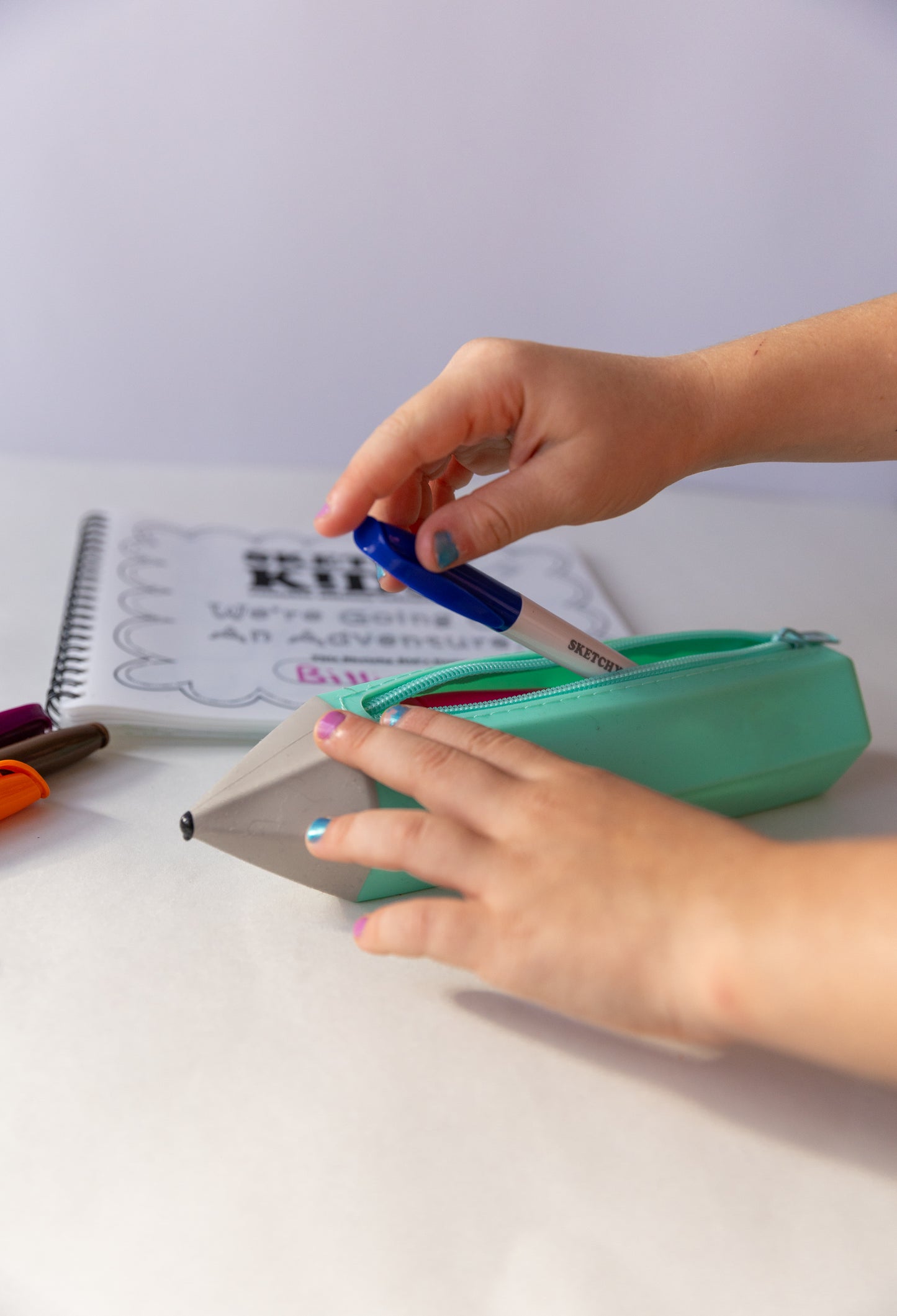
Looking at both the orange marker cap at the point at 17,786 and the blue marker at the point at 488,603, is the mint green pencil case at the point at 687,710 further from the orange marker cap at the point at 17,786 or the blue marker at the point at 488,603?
the orange marker cap at the point at 17,786

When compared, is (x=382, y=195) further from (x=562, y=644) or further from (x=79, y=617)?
(x=562, y=644)

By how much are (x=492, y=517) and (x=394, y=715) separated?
0.34ft

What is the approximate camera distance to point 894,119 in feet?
3.69

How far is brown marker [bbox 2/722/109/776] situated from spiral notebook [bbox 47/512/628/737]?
18 millimetres

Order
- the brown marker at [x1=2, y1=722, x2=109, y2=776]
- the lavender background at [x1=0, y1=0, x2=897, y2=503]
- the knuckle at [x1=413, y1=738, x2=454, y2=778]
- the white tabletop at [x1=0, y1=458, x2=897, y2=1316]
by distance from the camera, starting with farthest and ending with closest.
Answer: the lavender background at [x1=0, y1=0, x2=897, y2=503]
the brown marker at [x1=2, y1=722, x2=109, y2=776]
the knuckle at [x1=413, y1=738, x2=454, y2=778]
the white tabletop at [x1=0, y1=458, x2=897, y2=1316]

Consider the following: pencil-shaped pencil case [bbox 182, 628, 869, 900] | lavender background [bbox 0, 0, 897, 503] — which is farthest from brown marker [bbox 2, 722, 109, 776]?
lavender background [bbox 0, 0, 897, 503]

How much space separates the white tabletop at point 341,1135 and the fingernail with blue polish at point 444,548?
0.16m

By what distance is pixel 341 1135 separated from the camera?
1.16ft

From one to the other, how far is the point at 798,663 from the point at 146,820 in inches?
13.8

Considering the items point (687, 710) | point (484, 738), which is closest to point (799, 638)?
point (687, 710)

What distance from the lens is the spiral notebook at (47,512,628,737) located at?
610 mm

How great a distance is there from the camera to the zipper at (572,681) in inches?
19.3

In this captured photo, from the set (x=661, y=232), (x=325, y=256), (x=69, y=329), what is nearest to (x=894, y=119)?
(x=661, y=232)

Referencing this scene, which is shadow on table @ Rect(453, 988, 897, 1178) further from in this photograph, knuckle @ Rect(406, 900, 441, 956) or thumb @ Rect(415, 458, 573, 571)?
thumb @ Rect(415, 458, 573, 571)
